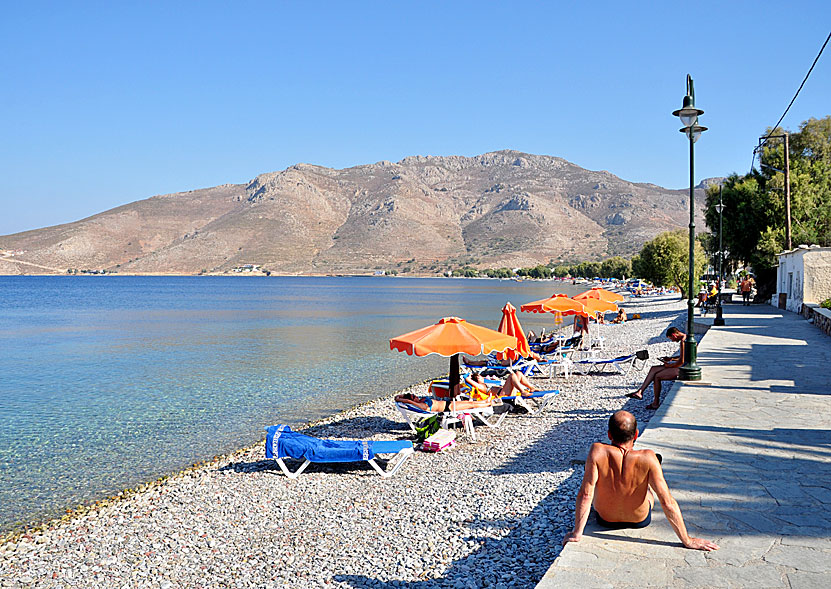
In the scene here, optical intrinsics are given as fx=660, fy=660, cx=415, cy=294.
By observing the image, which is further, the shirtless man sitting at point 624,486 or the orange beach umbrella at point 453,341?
the orange beach umbrella at point 453,341

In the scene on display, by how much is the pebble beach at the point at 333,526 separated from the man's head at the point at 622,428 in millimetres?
1613

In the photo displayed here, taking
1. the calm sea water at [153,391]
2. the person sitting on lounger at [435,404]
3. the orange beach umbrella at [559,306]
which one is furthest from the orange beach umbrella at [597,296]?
the person sitting on lounger at [435,404]

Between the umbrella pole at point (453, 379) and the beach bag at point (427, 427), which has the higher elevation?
the umbrella pole at point (453, 379)

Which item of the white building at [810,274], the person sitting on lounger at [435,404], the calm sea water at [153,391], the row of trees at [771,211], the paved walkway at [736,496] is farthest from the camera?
the row of trees at [771,211]

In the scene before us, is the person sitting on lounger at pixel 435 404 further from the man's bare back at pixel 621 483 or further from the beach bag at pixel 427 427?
the man's bare back at pixel 621 483

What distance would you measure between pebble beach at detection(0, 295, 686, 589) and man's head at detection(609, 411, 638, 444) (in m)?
1.61

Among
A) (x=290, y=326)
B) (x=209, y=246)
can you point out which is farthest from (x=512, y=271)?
(x=290, y=326)

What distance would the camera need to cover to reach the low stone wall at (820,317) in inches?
690

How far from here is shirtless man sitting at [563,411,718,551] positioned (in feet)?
14.4

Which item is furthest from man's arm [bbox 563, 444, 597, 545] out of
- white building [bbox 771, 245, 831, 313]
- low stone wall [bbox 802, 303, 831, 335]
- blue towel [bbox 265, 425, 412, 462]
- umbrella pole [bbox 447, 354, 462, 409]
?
white building [bbox 771, 245, 831, 313]

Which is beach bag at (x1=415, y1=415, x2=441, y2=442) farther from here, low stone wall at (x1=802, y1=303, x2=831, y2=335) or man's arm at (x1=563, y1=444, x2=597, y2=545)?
low stone wall at (x1=802, y1=303, x2=831, y2=335)

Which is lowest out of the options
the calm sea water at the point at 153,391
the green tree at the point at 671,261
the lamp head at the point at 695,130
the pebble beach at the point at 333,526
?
the calm sea water at the point at 153,391

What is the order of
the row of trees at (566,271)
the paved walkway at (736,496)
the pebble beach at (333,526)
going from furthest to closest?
the row of trees at (566,271)
the pebble beach at (333,526)
the paved walkway at (736,496)

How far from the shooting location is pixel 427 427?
10.9 m
